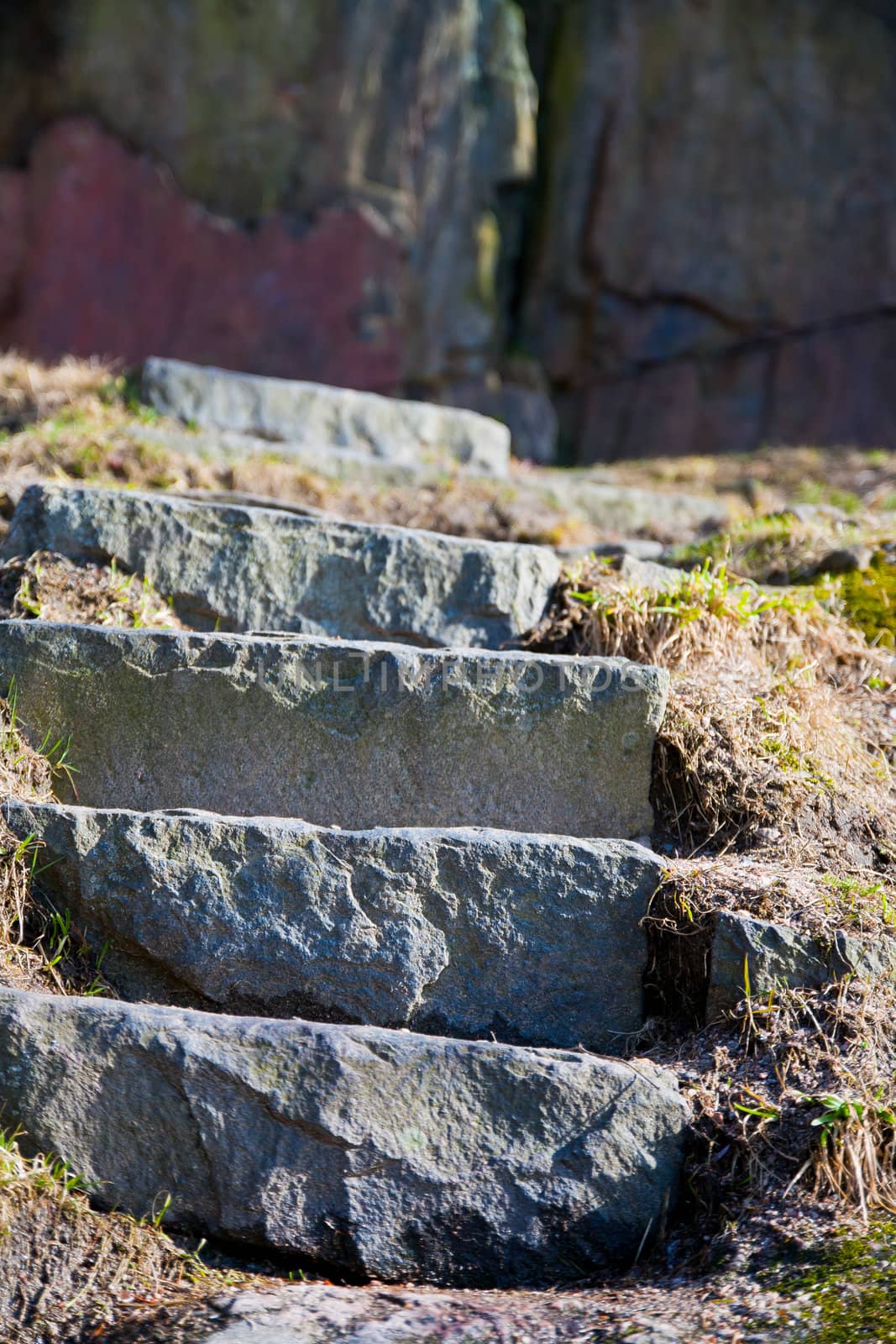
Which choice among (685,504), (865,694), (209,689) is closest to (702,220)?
(685,504)

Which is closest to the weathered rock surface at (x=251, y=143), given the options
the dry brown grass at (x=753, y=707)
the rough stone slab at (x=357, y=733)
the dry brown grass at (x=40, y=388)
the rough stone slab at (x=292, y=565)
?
the dry brown grass at (x=40, y=388)

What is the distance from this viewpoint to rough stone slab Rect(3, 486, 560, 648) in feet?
10.0

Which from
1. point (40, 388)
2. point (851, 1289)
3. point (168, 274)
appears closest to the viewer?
point (851, 1289)

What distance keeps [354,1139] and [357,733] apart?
0.89 metres

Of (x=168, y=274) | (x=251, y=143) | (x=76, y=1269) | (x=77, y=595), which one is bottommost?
(x=76, y=1269)

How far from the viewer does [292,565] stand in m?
3.10

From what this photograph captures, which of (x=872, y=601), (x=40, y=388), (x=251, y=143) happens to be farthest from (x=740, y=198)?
(x=872, y=601)

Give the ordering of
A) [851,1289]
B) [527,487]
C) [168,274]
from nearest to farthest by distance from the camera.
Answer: [851,1289]
[527,487]
[168,274]

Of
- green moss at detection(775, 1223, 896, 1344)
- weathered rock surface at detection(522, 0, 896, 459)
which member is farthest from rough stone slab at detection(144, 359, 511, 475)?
weathered rock surface at detection(522, 0, 896, 459)

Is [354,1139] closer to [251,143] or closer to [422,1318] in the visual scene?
[422,1318]

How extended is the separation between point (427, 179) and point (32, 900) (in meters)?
7.23

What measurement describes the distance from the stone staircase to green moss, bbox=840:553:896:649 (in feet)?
3.07

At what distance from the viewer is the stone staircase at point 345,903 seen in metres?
1.85

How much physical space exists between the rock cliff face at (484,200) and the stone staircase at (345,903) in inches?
200
